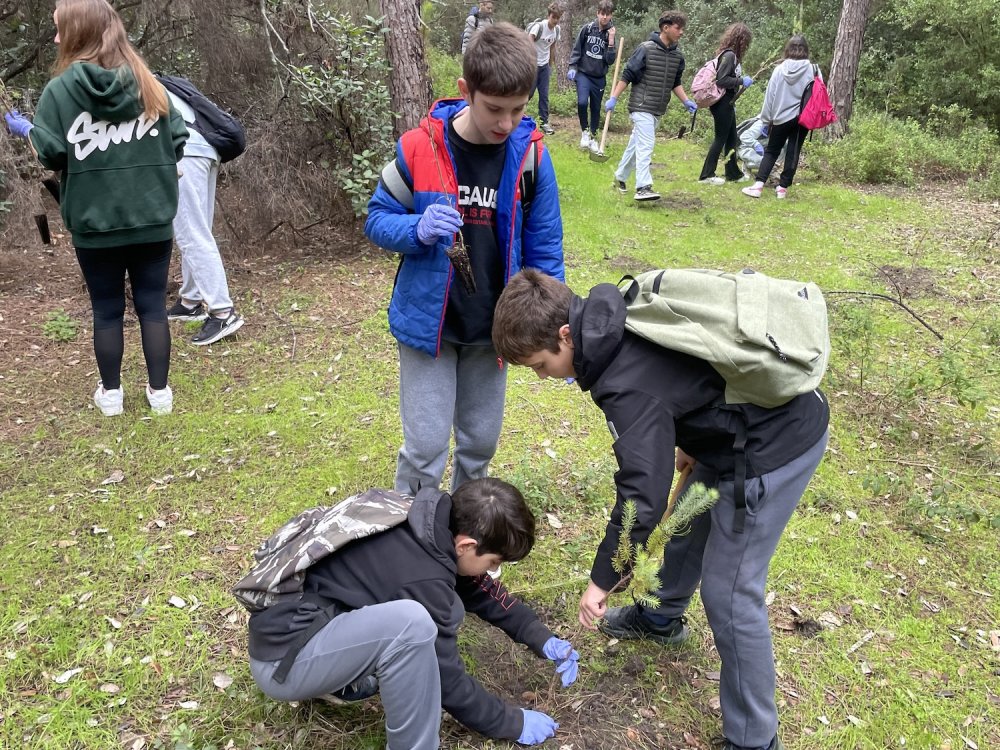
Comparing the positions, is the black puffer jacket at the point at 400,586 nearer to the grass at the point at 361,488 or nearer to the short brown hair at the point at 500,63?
the grass at the point at 361,488

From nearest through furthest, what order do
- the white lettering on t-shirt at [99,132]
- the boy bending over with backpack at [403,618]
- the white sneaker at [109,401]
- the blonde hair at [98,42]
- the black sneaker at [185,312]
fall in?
the boy bending over with backpack at [403,618] < the blonde hair at [98,42] < the white lettering on t-shirt at [99,132] < the white sneaker at [109,401] < the black sneaker at [185,312]

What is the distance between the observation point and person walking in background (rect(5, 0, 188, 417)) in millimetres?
3135

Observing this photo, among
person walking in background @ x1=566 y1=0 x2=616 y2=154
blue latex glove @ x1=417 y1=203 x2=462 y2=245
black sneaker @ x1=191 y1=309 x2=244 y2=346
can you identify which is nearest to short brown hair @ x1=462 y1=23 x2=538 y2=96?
blue latex glove @ x1=417 y1=203 x2=462 y2=245

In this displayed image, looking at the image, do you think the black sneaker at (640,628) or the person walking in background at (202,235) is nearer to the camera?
the black sneaker at (640,628)

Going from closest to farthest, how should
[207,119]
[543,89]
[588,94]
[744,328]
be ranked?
[744,328] → [207,119] → [588,94] → [543,89]

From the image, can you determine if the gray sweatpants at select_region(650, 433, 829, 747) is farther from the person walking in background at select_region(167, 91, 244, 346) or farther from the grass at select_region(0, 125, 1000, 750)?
the person walking in background at select_region(167, 91, 244, 346)

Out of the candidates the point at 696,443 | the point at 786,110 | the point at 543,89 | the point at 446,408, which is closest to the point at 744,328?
the point at 696,443

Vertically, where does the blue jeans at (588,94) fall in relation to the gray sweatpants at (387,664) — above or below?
above

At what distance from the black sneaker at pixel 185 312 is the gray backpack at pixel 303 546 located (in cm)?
324

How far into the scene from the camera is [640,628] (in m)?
2.60

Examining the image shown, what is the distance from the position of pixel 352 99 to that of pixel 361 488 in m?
3.60

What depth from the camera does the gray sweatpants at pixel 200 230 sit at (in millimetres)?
4298

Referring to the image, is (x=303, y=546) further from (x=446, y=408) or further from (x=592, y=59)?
(x=592, y=59)

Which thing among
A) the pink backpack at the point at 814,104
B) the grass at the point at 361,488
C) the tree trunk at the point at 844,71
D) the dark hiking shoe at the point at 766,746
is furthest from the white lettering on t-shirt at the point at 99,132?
the tree trunk at the point at 844,71
